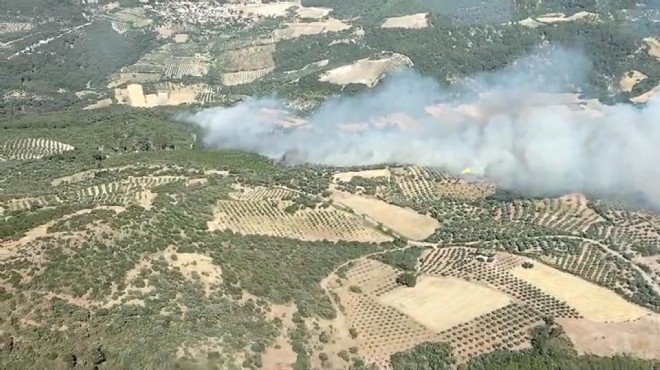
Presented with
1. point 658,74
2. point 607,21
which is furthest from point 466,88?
point 607,21

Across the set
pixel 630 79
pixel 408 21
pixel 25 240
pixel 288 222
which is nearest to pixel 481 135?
pixel 288 222

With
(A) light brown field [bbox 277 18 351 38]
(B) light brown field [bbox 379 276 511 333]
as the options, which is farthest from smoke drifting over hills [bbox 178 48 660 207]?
(A) light brown field [bbox 277 18 351 38]

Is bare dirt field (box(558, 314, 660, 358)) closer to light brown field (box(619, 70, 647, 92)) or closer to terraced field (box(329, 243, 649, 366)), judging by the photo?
terraced field (box(329, 243, 649, 366))

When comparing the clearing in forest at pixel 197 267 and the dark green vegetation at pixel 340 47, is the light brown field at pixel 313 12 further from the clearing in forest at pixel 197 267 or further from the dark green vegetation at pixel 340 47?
the clearing in forest at pixel 197 267

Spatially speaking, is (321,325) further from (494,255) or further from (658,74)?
(658,74)

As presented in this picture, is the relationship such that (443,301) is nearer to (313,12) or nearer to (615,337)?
(615,337)

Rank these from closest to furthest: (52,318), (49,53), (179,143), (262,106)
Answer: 1. (52,318)
2. (179,143)
3. (262,106)
4. (49,53)
